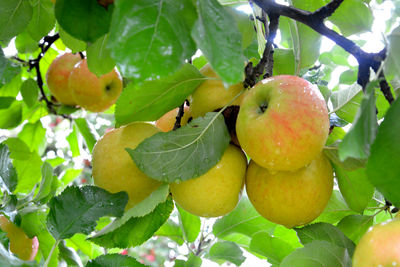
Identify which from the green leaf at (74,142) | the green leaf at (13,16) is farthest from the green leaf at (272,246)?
the green leaf at (74,142)

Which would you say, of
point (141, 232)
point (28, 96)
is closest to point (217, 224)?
point (141, 232)

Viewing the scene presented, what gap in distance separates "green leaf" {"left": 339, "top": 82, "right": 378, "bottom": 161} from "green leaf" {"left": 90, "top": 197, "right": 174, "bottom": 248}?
46 cm

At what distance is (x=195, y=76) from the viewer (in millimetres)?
837

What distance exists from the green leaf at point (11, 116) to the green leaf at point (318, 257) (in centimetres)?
124

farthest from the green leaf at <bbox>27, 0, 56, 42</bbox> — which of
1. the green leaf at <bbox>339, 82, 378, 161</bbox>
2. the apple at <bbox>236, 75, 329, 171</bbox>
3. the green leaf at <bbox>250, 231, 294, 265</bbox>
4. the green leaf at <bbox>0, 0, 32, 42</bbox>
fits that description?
the green leaf at <bbox>339, 82, 378, 161</bbox>

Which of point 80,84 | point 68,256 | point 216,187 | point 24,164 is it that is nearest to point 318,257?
point 216,187

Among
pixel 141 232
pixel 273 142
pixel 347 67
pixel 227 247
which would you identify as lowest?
pixel 227 247

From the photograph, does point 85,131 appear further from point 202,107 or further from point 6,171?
point 202,107

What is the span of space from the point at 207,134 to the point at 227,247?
1.89 feet

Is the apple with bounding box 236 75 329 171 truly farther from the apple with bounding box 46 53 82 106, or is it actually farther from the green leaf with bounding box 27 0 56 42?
the apple with bounding box 46 53 82 106

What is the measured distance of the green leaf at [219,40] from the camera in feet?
1.74

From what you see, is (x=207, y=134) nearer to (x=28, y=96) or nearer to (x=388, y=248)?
(x=388, y=248)

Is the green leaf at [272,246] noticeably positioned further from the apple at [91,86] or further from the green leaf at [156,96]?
the apple at [91,86]

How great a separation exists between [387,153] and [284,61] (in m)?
0.44
